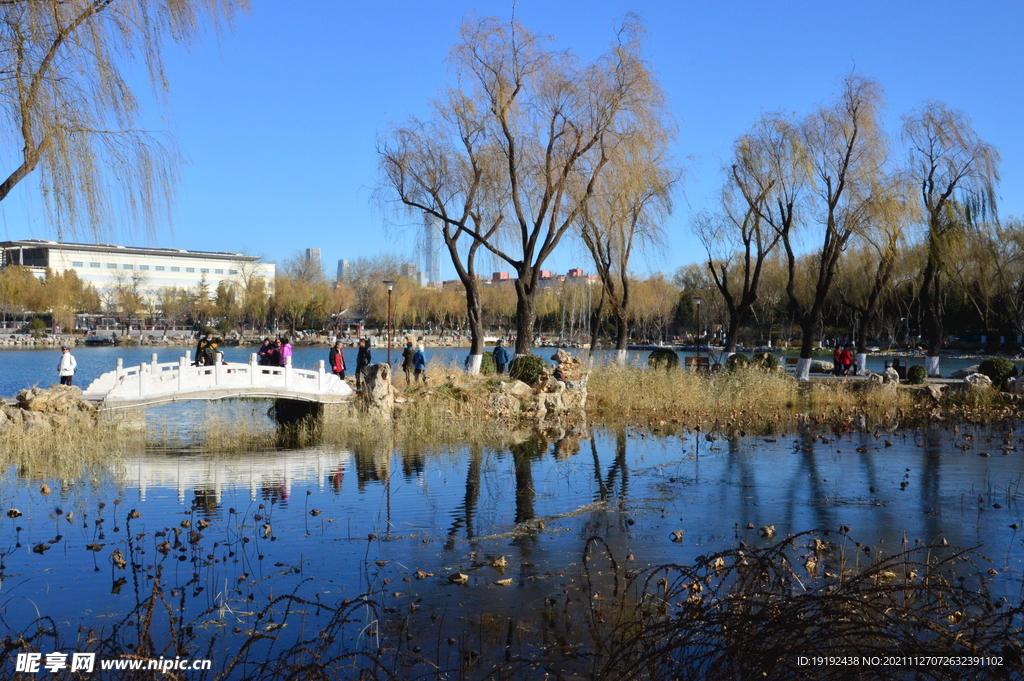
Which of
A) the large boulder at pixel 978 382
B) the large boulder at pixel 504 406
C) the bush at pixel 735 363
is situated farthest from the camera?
the bush at pixel 735 363

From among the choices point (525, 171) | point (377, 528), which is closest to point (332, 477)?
point (377, 528)

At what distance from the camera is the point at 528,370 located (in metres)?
23.3

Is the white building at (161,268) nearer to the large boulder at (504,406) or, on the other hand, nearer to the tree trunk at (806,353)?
the tree trunk at (806,353)

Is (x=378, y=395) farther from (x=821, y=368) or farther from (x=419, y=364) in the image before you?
(x=821, y=368)

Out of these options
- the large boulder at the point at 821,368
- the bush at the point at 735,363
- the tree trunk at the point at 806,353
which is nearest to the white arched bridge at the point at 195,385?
the bush at the point at 735,363

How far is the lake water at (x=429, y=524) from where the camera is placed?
7316 millimetres

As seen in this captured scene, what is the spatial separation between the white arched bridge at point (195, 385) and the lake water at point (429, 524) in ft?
10.2

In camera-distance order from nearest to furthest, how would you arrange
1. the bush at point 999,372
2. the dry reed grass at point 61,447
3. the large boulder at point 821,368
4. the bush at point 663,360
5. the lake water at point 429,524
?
the lake water at point 429,524 < the dry reed grass at point 61,447 < the bush at point 663,360 < the bush at point 999,372 < the large boulder at point 821,368

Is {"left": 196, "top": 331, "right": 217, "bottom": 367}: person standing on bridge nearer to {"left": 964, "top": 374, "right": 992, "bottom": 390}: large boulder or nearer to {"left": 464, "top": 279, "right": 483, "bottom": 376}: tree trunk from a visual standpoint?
{"left": 464, "top": 279, "right": 483, "bottom": 376}: tree trunk

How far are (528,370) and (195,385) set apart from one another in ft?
27.9

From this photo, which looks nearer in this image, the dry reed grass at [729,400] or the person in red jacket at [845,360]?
the dry reed grass at [729,400]

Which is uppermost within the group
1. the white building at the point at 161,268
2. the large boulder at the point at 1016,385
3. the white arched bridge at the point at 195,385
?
the white building at the point at 161,268

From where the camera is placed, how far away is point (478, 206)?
26.9 metres

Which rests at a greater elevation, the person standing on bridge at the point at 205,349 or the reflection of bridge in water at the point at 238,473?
the person standing on bridge at the point at 205,349
